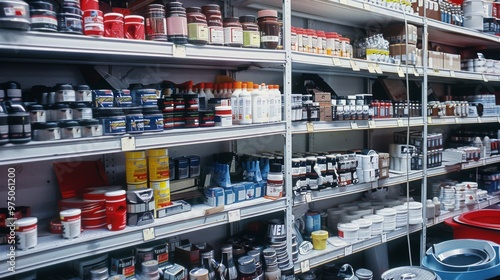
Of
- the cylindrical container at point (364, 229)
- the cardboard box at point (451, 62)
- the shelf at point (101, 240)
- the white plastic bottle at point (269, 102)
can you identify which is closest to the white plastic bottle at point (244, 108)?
the white plastic bottle at point (269, 102)

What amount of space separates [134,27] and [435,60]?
2691mm

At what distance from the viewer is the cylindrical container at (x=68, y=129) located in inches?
56.3

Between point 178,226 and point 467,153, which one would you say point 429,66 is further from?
point 178,226

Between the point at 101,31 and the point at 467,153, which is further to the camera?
the point at 467,153

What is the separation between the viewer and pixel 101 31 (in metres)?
1.50

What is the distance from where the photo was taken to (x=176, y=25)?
171cm

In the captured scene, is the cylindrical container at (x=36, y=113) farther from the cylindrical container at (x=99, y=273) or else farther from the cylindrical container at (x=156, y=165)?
the cylindrical container at (x=99, y=273)

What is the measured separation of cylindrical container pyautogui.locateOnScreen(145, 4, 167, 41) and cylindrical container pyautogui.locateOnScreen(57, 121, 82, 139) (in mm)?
525

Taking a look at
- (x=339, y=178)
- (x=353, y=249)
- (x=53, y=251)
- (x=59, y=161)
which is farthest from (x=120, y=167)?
(x=353, y=249)

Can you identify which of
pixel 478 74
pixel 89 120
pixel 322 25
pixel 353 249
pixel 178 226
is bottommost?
pixel 353 249

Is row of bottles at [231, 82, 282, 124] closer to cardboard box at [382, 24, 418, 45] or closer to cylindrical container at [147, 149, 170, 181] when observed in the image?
cylindrical container at [147, 149, 170, 181]

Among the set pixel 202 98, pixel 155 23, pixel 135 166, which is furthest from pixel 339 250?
pixel 155 23

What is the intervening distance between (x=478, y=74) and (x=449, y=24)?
2.42 ft

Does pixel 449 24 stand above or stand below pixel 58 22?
above
